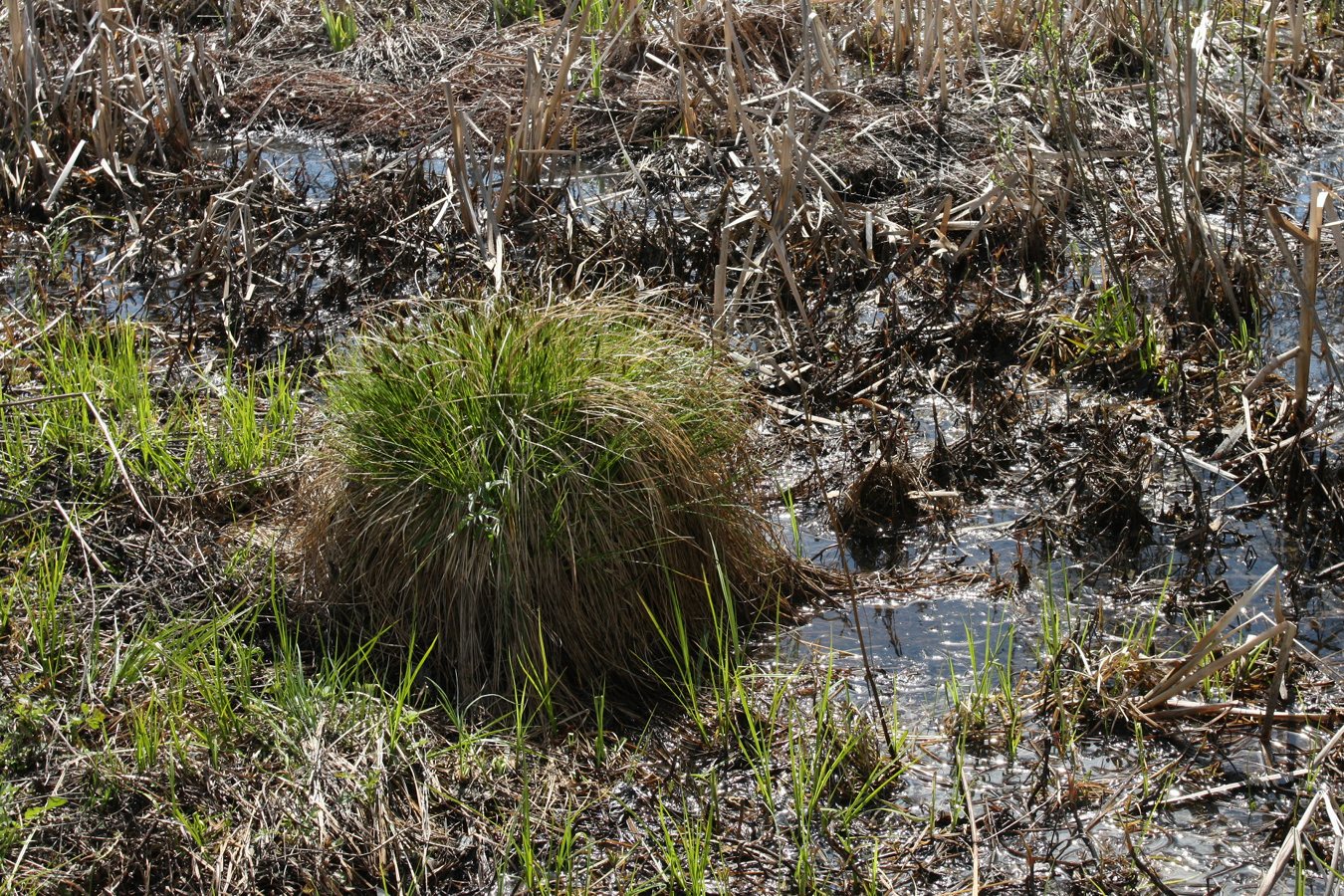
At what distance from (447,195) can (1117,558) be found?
3515 mm

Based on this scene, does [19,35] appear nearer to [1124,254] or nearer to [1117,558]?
[1124,254]

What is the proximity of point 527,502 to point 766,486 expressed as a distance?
1180 mm

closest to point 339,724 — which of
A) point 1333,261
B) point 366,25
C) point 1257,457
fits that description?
point 1257,457

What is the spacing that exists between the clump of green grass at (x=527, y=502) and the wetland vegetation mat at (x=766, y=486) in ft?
0.16

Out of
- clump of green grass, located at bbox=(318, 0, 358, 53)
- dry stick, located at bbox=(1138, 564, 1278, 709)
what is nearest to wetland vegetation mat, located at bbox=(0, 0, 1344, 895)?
dry stick, located at bbox=(1138, 564, 1278, 709)

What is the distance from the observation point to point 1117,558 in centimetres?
408

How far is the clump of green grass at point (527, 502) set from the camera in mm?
3400

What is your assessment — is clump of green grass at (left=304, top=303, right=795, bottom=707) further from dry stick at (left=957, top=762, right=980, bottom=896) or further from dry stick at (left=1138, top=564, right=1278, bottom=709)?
dry stick at (left=1138, top=564, right=1278, bottom=709)

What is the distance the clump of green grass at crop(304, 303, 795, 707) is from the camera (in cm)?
340

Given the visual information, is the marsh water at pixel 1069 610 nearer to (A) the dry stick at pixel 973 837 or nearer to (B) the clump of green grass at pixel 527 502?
(A) the dry stick at pixel 973 837

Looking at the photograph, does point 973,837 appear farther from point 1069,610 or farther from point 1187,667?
point 1069,610

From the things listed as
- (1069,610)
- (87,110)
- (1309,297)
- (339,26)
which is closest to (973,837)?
(1069,610)

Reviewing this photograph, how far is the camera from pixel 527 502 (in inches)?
133

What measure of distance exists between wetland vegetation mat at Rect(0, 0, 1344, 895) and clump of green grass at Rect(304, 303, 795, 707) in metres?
0.05
